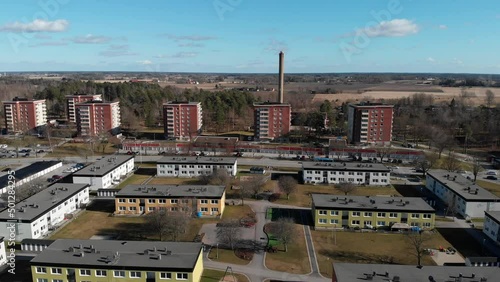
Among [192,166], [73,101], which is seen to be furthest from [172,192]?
[73,101]

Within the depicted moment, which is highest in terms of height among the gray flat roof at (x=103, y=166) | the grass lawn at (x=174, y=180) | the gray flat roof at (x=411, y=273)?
the gray flat roof at (x=103, y=166)

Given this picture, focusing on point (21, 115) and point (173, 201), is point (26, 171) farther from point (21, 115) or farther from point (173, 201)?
point (21, 115)

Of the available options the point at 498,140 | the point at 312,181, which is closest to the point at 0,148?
the point at 312,181

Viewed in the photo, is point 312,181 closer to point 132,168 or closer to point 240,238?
point 240,238

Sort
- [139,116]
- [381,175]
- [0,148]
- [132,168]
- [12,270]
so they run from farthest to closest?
1. [139,116]
2. [0,148]
3. [132,168]
4. [381,175]
5. [12,270]

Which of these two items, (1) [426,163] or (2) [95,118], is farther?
(2) [95,118]

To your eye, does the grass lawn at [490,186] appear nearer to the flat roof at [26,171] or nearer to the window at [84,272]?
the window at [84,272]

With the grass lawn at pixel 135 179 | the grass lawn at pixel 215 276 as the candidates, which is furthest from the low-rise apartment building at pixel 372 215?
the grass lawn at pixel 135 179
